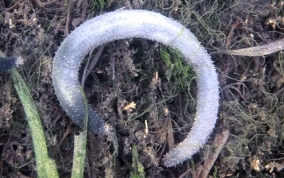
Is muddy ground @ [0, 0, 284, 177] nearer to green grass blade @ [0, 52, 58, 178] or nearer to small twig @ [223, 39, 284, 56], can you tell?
small twig @ [223, 39, 284, 56]

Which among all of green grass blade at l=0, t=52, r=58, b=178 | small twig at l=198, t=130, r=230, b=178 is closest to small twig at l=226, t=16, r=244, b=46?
small twig at l=198, t=130, r=230, b=178

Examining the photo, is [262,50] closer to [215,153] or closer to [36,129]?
[215,153]

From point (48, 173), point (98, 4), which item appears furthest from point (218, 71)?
point (48, 173)

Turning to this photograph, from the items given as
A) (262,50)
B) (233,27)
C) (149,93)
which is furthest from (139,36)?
(262,50)

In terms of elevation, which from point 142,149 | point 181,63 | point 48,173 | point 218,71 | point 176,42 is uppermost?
point 176,42

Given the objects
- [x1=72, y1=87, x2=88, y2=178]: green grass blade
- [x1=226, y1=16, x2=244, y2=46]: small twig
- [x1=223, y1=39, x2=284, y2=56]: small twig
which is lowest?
[x1=72, y1=87, x2=88, y2=178]: green grass blade

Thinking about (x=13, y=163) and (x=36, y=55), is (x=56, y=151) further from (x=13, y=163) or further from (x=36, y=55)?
(x=36, y=55)
